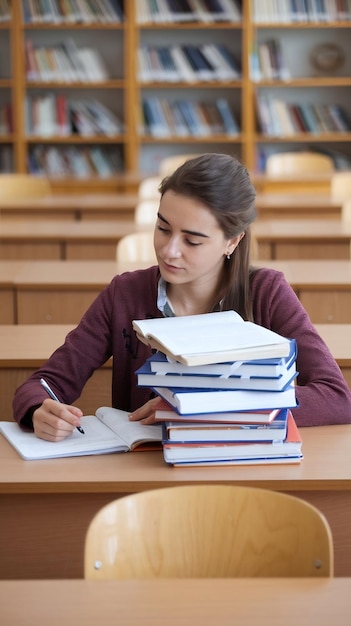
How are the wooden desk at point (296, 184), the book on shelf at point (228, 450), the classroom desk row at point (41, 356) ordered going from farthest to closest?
the wooden desk at point (296, 184)
the classroom desk row at point (41, 356)
the book on shelf at point (228, 450)

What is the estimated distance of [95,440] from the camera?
182cm

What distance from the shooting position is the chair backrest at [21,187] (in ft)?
18.9

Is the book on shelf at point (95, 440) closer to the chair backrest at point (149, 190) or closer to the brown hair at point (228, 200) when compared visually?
the brown hair at point (228, 200)

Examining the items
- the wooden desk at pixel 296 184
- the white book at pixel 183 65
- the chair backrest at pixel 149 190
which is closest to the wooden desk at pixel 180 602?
the chair backrest at pixel 149 190

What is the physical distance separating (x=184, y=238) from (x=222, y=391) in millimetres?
400

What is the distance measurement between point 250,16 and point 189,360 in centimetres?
583

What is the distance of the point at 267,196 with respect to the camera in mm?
5797

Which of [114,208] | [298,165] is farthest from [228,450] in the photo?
[298,165]

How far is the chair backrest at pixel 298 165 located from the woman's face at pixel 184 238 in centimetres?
475

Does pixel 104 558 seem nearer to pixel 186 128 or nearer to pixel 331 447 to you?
pixel 331 447

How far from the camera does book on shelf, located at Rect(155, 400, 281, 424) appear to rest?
1667mm

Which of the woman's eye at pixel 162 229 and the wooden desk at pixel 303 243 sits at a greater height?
the woman's eye at pixel 162 229

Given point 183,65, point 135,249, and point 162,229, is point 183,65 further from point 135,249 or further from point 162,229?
point 162,229

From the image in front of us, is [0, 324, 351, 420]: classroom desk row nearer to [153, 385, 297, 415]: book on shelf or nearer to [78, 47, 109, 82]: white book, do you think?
[153, 385, 297, 415]: book on shelf
